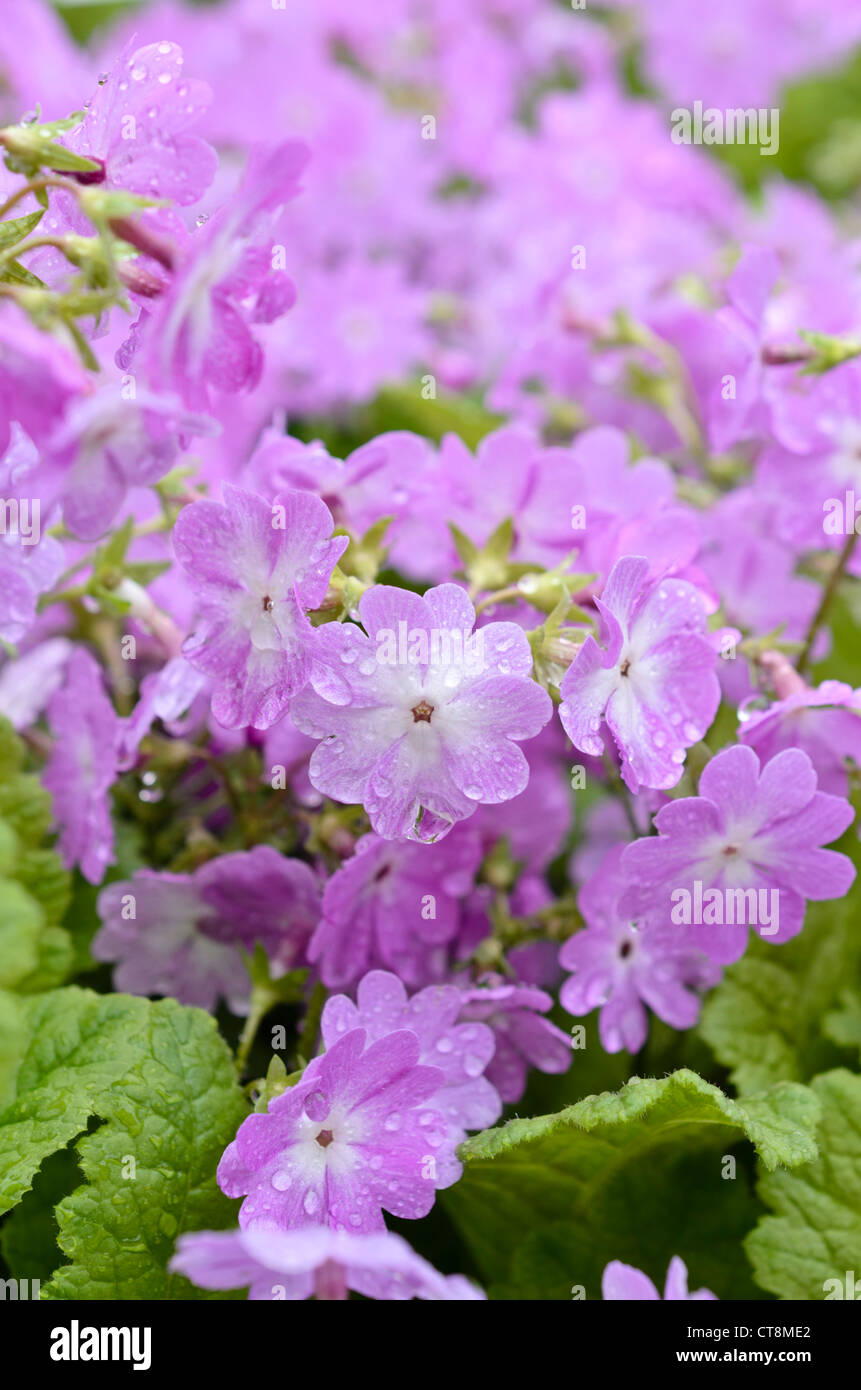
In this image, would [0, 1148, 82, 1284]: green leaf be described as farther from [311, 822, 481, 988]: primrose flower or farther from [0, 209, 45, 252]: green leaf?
[0, 209, 45, 252]: green leaf

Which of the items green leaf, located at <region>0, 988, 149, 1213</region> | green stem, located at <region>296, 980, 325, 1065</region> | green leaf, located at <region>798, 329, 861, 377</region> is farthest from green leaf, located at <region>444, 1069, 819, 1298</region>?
green leaf, located at <region>798, 329, 861, 377</region>

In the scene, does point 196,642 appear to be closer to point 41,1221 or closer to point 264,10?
point 41,1221

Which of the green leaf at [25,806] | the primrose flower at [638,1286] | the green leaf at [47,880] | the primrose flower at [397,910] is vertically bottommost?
the primrose flower at [638,1286]

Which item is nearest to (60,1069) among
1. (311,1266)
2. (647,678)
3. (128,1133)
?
(128,1133)

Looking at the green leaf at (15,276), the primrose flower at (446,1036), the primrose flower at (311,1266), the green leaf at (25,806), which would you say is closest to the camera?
the primrose flower at (311,1266)

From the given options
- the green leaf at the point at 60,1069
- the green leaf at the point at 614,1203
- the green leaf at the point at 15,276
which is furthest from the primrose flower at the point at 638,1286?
the green leaf at the point at 15,276

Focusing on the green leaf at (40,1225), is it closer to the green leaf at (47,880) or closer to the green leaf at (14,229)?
the green leaf at (47,880)
